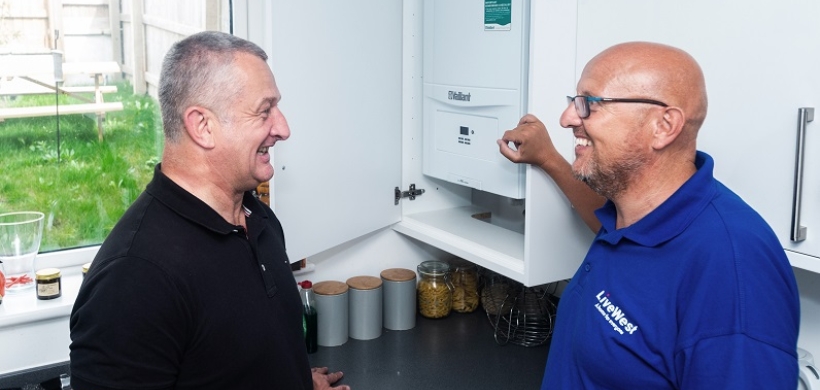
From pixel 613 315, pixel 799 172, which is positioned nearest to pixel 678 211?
pixel 613 315

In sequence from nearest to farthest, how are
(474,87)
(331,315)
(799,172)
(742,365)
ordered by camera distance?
(742,365)
(799,172)
(474,87)
(331,315)

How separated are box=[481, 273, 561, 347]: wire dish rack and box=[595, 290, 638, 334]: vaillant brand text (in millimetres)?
903

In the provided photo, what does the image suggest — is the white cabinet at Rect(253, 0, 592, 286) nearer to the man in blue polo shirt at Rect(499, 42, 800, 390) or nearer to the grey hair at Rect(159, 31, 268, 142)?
the man in blue polo shirt at Rect(499, 42, 800, 390)

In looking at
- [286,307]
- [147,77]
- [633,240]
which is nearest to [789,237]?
[633,240]

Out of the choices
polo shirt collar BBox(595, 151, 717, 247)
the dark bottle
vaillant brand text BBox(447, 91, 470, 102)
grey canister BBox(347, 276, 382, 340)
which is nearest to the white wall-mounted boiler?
vaillant brand text BBox(447, 91, 470, 102)

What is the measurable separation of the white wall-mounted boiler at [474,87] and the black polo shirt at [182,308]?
31.1 inches

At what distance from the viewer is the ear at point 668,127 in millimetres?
1271

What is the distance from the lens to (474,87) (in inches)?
82.0

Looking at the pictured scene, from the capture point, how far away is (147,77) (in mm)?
2209

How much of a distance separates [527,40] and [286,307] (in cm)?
88

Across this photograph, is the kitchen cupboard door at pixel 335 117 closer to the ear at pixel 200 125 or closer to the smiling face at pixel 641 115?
the ear at pixel 200 125

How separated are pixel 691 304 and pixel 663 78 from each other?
36cm

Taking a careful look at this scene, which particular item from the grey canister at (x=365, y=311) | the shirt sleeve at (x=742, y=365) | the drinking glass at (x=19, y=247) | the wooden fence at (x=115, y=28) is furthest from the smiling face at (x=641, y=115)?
the drinking glass at (x=19, y=247)

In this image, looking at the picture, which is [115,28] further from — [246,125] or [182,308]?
[182,308]
